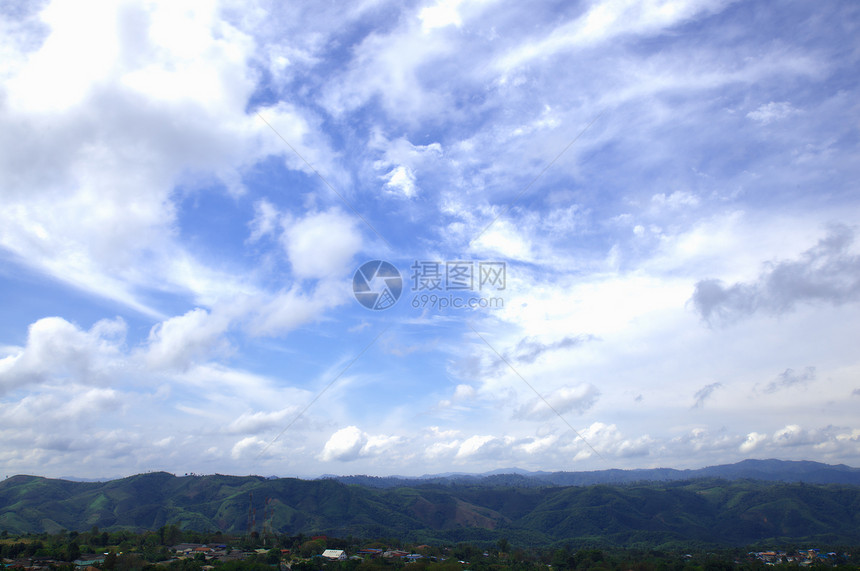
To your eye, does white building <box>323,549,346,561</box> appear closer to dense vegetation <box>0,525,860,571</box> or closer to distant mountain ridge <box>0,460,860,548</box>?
dense vegetation <box>0,525,860,571</box>

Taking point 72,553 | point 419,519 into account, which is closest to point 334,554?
point 72,553

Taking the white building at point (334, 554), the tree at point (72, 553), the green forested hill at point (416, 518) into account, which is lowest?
the green forested hill at point (416, 518)

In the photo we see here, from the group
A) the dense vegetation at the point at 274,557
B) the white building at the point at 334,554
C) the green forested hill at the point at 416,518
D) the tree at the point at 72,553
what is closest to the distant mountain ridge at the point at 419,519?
the green forested hill at the point at 416,518

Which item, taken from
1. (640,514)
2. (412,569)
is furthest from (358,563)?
(640,514)

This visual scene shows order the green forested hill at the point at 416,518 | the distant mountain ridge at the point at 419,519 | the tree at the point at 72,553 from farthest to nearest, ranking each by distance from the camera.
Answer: the green forested hill at the point at 416,518 → the distant mountain ridge at the point at 419,519 → the tree at the point at 72,553

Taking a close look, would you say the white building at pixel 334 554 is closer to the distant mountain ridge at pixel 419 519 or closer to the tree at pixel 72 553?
the tree at pixel 72 553

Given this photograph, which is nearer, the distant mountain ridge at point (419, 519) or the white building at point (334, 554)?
the white building at point (334, 554)

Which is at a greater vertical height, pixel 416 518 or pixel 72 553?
pixel 72 553

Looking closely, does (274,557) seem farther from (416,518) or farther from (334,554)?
(416,518)

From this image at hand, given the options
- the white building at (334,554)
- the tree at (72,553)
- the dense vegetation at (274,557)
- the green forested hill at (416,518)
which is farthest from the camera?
the green forested hill at (416,518)

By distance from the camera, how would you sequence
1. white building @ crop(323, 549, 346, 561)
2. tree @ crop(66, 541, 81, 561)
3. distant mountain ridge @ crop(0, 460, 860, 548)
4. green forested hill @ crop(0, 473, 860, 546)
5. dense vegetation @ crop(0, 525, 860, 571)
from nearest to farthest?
dense vegetation @ crop(0, 525, 860, 571), tree @ crop(66, 541, 81, 561), white building @ crop(323, 549, 346, 561), distant mountain ridge @ crop(0, 460, 860, 548), green forested hill @ crop(0, 473, 860, 546)

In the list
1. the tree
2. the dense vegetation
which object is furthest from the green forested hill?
the tree
